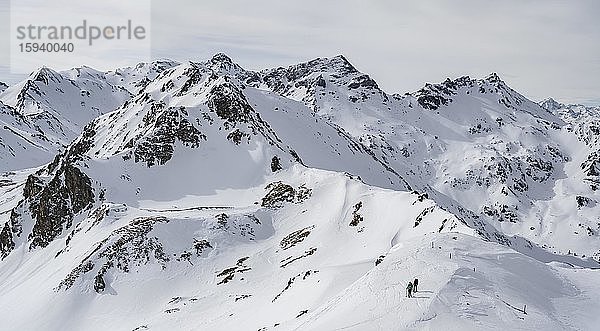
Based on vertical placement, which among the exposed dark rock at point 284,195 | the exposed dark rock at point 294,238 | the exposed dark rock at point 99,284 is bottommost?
the exposed dark rock at point 99,284

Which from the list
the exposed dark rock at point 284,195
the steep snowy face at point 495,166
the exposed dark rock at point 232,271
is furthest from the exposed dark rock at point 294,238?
the steep snowy face at point 495,166

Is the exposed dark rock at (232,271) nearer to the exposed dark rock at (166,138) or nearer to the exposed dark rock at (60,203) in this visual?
the exposed dark rock at (60,203)

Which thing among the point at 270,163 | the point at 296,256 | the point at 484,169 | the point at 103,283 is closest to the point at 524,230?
the point at 484,169

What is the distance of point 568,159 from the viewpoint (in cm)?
18450

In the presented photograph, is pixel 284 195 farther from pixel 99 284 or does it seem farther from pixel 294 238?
pixel 99 284

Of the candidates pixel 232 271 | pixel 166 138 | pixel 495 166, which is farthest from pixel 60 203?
pixel 495 166

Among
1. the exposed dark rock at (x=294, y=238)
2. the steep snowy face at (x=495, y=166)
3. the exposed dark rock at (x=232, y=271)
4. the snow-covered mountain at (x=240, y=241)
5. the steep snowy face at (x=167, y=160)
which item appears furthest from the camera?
the steep snowy face at (x=495, y=166)

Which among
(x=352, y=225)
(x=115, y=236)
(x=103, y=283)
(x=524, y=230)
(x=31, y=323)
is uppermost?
(x=352, y=225)

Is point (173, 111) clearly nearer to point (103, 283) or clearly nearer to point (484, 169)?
point (103, 283)

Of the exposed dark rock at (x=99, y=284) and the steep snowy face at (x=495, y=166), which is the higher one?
the exposed dark rock at (x=99, y=284)

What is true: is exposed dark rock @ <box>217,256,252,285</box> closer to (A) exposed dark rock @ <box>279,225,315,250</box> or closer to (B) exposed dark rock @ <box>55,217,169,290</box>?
(A) exposed dark rock @ <box>279,225,315,250</box>

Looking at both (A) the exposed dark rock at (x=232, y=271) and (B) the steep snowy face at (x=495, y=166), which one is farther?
(B) the steep snowy face at (x=495, y=166)

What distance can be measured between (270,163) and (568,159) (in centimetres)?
16513

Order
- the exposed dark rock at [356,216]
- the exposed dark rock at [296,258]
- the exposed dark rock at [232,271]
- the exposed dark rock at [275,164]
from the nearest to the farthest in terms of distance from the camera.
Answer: the exposed dark rock at [296,258], the exposed dark rock at [232,271], the exposed dark rock at [356,216], the exposed dark rock at [275,164]
